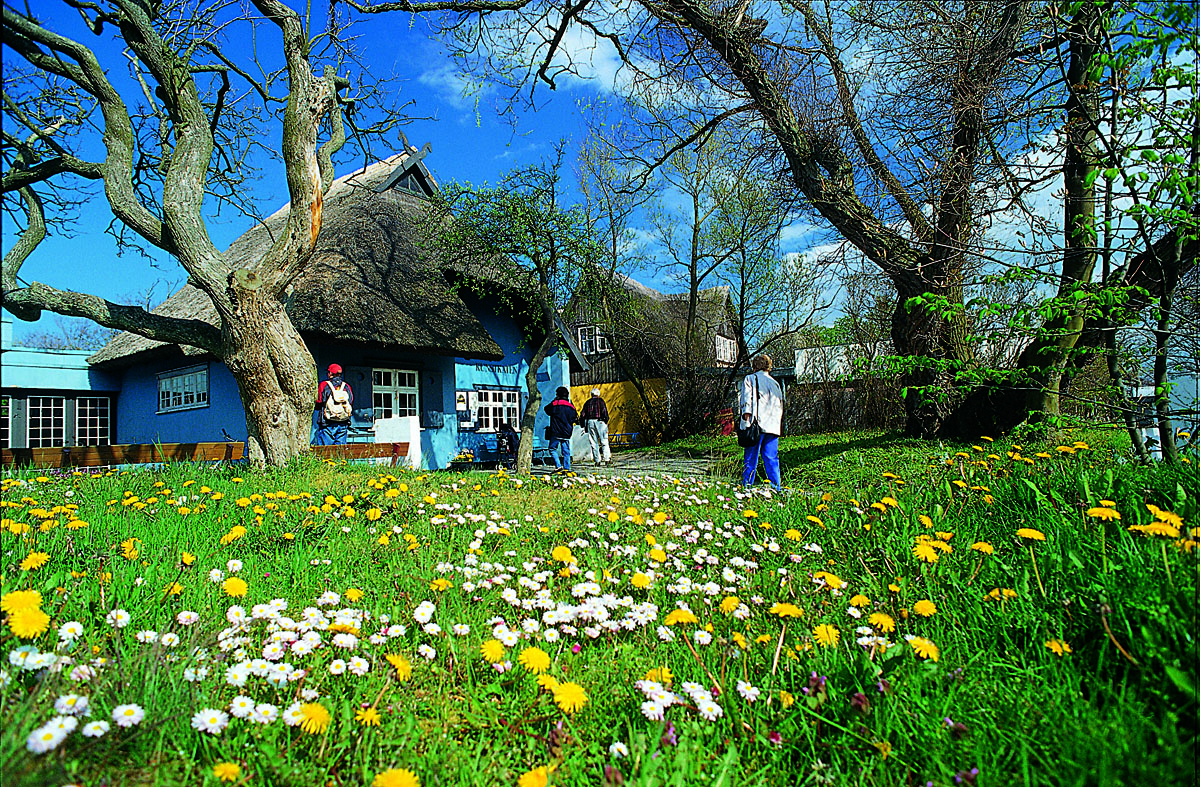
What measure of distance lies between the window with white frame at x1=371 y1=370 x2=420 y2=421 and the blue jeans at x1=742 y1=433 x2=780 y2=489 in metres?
9.20

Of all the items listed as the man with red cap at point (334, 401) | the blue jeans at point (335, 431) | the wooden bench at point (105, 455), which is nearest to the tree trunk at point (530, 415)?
the blue jeans at point (335, 431)

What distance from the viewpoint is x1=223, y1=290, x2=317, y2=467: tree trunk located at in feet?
23.2

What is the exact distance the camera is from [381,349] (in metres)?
13.3

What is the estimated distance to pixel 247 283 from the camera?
7.06 m

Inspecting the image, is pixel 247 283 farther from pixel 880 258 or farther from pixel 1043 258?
pixel 880 258

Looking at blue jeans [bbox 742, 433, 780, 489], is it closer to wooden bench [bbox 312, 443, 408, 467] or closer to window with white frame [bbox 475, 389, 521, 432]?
wooden bench [bbox 312, 443, 408, 467]

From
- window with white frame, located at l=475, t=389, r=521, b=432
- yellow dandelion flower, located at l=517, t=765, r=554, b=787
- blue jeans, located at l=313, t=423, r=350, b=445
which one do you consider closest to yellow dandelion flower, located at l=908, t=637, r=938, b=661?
yellow dandelion flower, located at l=517, t=765, r=554, b=787

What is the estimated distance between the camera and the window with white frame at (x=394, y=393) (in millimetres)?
13820

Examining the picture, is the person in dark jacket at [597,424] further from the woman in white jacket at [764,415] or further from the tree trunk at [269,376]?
the tree trunk at [269,376]

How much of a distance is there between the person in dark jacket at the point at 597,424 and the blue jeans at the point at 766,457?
631cm

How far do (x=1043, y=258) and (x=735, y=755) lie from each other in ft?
12.6

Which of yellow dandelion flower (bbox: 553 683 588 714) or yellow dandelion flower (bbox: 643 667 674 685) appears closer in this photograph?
yellow dandelion flower (bbox: 553 683 588 714)

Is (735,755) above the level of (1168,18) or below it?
below

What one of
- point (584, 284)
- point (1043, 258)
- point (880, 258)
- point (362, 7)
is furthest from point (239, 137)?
point (1043, 258)
